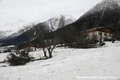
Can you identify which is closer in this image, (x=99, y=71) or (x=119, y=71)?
(x=119, y=71)

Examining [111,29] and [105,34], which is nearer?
[105,34]

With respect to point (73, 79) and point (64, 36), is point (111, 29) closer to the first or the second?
point (64, 36)

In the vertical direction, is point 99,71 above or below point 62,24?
below

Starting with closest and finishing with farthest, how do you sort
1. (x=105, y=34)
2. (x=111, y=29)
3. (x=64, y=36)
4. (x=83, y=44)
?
(x=83, y=44)
(x=64, y=36)
(x=105, y=34)
(x=111, y=29)

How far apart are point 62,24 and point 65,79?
1912 inches

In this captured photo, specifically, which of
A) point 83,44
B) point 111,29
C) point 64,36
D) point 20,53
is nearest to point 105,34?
point 111,29

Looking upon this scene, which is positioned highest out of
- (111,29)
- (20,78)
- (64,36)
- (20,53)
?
(111,29)

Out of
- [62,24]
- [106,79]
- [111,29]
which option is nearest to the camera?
[106,79]

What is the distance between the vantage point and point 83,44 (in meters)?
30.9

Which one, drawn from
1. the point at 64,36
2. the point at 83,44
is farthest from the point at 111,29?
the point at 83,44

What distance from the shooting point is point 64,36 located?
1766 inches

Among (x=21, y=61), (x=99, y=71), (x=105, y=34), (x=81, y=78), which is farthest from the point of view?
(x=105, y=34)

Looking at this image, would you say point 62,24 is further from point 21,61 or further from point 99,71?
point 99,71

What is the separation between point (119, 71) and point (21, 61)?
13973 mm
